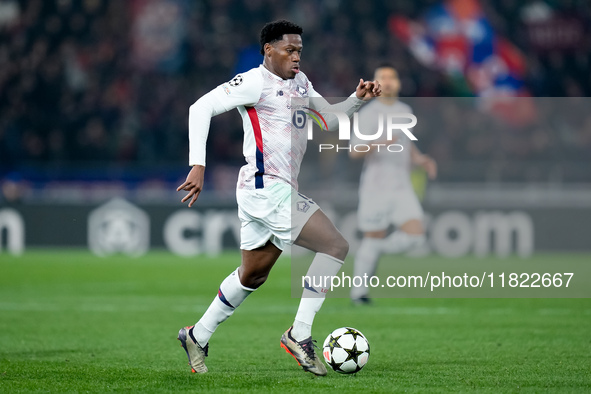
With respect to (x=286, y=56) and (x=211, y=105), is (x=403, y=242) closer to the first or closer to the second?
(x=286, y=56)

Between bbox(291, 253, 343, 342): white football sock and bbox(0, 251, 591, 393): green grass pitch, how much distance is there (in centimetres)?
27

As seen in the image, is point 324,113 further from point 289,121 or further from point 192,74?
point 192,74

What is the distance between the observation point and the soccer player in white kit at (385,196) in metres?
9.26

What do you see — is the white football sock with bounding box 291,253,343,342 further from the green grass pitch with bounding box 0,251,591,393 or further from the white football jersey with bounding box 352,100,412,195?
the white football jersey with bounding box 352,100,412,195

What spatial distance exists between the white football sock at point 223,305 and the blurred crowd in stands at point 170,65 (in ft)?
42.0

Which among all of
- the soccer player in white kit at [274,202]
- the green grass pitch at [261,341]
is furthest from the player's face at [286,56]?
the green grass pitch at [261,341]

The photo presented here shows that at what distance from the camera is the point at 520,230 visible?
16672 mm

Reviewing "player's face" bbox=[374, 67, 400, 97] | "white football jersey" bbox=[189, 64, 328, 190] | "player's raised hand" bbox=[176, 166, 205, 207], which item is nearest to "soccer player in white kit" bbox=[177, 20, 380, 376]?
"white football jersey" bbox=[189, 64, 328, 190]

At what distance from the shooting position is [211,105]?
5172 mm

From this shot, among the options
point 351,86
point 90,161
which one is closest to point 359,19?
point 351,86

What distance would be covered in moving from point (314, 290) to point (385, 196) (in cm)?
422

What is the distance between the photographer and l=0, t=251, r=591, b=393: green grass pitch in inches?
196

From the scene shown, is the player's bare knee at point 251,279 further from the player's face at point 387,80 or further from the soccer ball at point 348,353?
the player's face at point 387,80

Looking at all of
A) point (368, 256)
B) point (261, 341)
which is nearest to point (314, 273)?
point (261, 341)
